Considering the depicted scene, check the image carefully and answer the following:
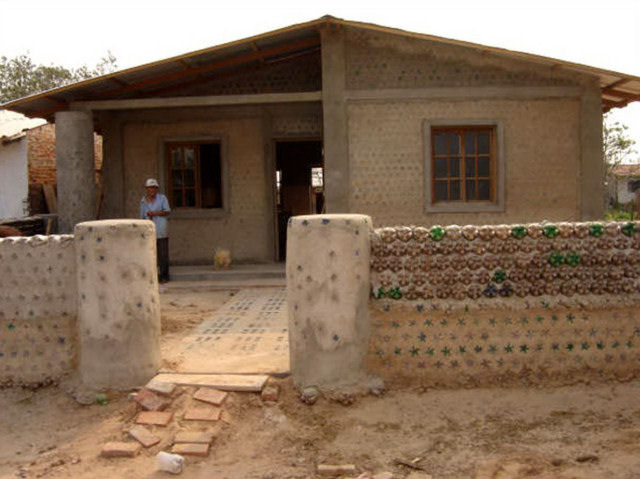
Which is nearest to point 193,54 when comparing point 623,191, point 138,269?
point 138,269

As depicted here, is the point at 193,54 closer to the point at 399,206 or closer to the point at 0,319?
the point at 399,206

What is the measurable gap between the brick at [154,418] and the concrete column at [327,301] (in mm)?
897

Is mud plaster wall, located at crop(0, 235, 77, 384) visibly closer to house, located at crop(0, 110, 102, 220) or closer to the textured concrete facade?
the textured concrete facade

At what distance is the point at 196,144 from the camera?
10.8 m

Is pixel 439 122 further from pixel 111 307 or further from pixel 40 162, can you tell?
pixel 40 162

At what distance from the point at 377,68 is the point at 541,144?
2.86 metres

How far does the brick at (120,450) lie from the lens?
3646mm

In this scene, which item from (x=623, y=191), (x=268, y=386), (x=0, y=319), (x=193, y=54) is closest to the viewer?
(x=268, y=386)

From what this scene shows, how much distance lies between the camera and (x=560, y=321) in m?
4.21

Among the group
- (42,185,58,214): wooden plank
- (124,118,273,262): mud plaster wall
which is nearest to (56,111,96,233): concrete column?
(124,118,273,262): mud plaster wall

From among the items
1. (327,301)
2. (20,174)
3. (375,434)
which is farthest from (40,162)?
(375,434)

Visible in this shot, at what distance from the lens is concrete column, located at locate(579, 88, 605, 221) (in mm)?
9344

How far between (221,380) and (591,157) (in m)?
7.51

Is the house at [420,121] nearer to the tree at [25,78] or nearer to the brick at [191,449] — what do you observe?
the brick at [191,449]
